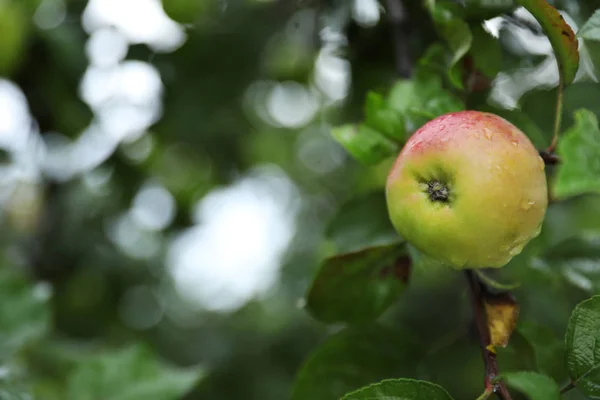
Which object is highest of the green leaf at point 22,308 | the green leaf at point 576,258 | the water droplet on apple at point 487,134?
the water droplet on apple at point 487,134

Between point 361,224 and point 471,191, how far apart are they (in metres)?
0.25

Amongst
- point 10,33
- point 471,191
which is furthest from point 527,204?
point 10,33

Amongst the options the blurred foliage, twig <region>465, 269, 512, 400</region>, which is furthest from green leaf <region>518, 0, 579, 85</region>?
twig <region>465, 269, 512, 400</region>

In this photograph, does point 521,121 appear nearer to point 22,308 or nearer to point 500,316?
point 500,316

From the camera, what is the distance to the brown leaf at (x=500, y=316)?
0.53 metres

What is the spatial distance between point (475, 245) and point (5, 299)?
2.08ft

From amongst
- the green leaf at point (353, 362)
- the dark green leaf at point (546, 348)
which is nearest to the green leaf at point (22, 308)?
the green leaf at point (353, 362)

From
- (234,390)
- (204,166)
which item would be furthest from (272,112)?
(234,390)

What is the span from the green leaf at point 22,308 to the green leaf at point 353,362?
1.19 feet

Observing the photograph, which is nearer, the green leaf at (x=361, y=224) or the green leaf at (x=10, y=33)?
the green leaf at (x=361, y=224)

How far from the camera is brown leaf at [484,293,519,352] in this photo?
528 millimetres

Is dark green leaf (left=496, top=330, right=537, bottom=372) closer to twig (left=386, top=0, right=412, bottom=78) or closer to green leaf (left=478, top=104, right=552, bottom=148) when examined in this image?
Answer: green leaf (left=478, top=104, right=552, bottom=148)

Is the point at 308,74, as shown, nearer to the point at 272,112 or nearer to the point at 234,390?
the point at 272,112

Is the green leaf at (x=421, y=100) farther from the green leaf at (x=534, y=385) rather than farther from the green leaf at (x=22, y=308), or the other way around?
the green leaf at (x=22, y=308)
